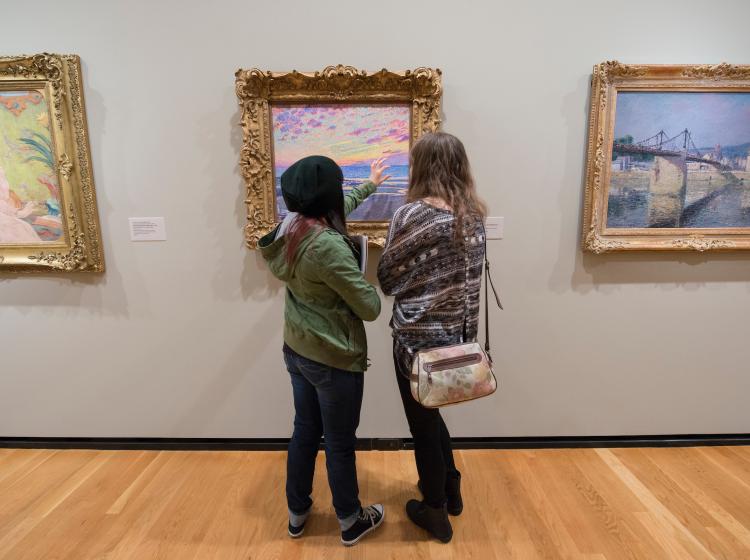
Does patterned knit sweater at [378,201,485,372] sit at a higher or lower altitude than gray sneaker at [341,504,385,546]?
higher

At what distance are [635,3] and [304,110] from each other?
145 centimetres

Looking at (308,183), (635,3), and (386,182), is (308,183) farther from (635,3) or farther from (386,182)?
(635,3)

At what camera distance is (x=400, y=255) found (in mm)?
1273

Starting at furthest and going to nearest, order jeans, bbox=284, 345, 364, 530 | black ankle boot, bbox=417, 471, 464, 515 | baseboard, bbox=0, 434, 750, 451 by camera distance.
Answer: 1. baseboard, bbox=0, 434, 750, 451
2. black ankle boot, bbox=417, 471, 464, 515
3. jeans, bbox=284, 345, 364, 530

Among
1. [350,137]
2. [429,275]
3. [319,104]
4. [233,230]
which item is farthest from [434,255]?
[233,230]

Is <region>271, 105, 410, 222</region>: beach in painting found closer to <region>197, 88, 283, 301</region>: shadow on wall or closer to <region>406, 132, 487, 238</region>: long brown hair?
<region>197, 88, 283, 301</region>: shadow on wall

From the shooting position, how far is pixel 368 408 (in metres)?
2.05

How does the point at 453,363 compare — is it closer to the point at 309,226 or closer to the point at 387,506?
the point at 309,226

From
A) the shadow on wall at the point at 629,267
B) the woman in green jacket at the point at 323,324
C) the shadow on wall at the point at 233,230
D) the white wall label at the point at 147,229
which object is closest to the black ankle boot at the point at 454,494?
the woman in green jacket at the point at 323,324

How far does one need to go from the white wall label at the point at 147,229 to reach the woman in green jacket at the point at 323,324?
32.6 inches

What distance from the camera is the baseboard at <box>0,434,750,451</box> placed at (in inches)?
82.0

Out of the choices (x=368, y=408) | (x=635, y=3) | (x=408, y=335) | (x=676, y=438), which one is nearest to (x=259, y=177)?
(x=408, y=335)

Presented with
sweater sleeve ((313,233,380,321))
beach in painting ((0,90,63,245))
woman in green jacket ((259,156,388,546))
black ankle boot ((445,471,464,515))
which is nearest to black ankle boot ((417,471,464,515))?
black ankle boot ((445,471,464,515))

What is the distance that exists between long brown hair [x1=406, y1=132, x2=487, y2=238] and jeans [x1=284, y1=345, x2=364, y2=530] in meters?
0.64
